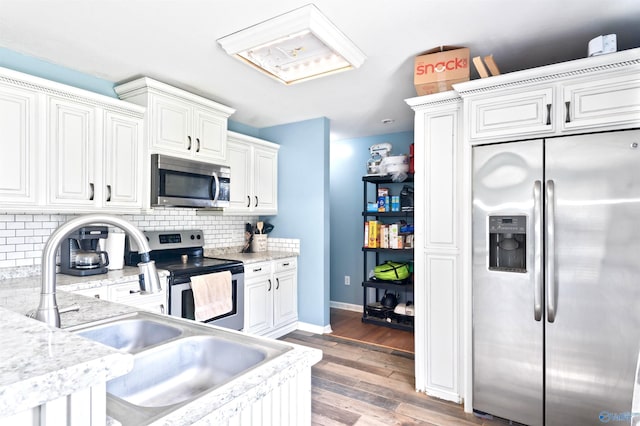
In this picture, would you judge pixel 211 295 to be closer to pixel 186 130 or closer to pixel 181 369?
pixel 186 130

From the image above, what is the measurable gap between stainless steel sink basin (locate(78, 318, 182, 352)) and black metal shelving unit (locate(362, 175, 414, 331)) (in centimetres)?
322

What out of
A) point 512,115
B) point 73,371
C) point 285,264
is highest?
point 512,115

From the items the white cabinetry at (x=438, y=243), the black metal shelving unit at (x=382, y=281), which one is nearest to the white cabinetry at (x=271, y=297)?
the black metal shelving unit at (x=382, y=281)

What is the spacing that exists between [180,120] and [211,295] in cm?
153

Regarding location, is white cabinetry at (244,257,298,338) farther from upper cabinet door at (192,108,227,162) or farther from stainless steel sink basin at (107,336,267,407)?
stainless steel sink basin at (107,336,267,407)

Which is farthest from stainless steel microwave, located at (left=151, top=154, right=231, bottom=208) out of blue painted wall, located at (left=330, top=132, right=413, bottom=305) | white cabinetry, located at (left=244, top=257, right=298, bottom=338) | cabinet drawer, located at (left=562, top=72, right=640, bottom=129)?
cabinet drawer, located at (left=562, top=72, right=640, bottom=129)

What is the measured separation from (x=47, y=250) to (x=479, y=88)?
7.94ft

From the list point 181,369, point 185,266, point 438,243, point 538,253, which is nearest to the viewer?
point 181,369

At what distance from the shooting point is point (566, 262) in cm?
206

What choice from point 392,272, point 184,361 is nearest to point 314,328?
point 392,272

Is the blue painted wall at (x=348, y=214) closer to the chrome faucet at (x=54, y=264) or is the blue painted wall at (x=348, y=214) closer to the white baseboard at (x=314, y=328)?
the white baseboard at (x=314, y=328)

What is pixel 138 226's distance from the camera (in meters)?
3.16

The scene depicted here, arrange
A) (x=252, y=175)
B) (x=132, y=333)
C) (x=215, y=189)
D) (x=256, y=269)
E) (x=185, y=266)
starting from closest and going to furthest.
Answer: (x=132, y=333)
(x=185, y=266)
(x=215, y=189)
(x=256, y=269)
(x=252, y=175)

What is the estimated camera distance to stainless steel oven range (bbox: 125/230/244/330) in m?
2.76
